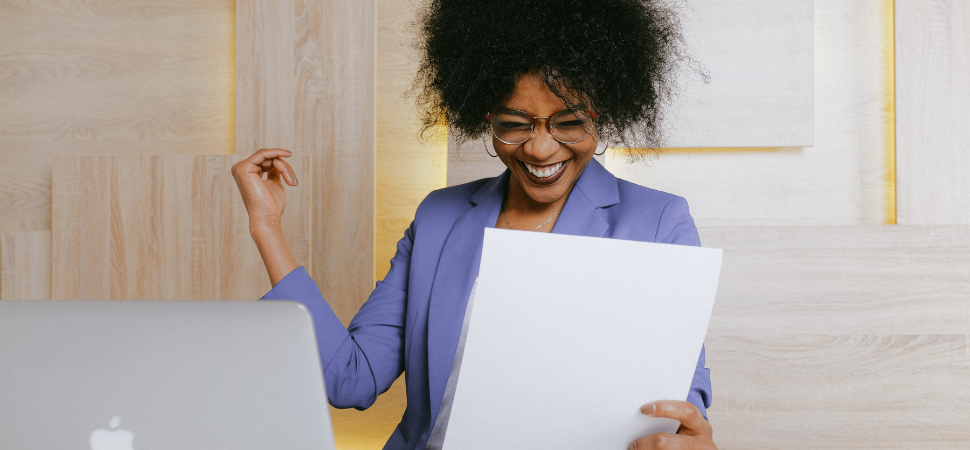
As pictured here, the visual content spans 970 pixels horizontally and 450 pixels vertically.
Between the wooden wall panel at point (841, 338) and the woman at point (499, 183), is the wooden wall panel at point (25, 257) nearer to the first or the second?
the woman at point (499, 183)

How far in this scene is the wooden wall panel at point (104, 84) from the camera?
6.82 feet

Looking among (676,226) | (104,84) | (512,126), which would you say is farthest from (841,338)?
(104,84)

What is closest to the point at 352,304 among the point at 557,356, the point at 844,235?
the point at 557,356

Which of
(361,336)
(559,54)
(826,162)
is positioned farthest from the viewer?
(826,162)

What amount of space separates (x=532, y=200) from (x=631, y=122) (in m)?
0.25

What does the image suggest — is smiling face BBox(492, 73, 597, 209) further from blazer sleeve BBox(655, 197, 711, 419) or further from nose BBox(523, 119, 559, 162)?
blazer sleeve BBox(655, 197, 711, 419)

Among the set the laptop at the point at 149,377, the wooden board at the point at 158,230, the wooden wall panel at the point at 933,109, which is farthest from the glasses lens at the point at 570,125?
the wooden wall panel at the point at 933,109

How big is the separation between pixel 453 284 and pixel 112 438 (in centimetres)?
71

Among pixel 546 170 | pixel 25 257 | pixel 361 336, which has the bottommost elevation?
pixel 361 336

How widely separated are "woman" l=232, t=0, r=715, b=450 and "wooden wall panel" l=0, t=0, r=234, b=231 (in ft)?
3.49

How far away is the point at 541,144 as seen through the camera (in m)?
1.09

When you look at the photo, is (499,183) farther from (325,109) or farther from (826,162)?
(826,162)

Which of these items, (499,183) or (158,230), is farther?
(158,230)

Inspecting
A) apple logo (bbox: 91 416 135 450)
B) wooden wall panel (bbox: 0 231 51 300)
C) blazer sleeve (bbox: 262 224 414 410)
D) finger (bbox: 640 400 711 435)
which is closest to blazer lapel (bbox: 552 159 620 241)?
blazer sleeve (bbox: 262 224 414 410)
